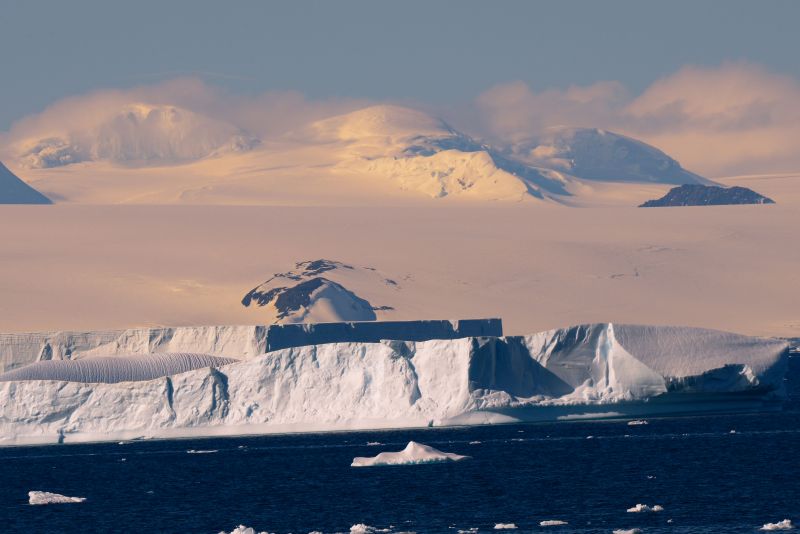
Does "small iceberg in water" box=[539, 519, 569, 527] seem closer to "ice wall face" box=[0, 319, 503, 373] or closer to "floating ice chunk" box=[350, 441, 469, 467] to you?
"floating ice chunk" box=[350, 441, 469, 467]

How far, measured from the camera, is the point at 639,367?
62562 mm

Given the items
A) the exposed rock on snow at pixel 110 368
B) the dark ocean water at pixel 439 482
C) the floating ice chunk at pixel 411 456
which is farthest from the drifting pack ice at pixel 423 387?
the floating ice chunk at pixel 411 456

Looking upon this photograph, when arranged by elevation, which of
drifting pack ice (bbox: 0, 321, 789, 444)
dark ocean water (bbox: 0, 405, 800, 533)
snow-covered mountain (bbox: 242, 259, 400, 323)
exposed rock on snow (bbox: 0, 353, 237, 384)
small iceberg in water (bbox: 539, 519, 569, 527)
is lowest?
small iceberg in water (bbox: 539, 519, 569, 527)

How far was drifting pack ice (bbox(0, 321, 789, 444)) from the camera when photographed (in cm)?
6275

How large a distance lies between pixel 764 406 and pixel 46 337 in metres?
32.9

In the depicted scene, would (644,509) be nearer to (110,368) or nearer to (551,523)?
(551,523)

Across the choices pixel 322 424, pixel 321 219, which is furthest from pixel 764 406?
pixel 321 219

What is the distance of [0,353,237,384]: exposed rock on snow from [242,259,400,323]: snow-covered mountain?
5431cm

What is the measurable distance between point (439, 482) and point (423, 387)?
10686 mm

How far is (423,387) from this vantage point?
63188 millimetres

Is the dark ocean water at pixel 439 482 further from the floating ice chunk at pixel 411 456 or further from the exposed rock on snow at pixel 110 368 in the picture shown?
the exposed rock on snow at pixel 110 368

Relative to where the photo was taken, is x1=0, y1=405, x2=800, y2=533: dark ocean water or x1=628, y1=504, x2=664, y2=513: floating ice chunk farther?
x1=0, y1=405, x2=800, y2=533: dark ocean water

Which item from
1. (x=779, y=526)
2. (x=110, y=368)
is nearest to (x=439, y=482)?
(x=779, y=526)

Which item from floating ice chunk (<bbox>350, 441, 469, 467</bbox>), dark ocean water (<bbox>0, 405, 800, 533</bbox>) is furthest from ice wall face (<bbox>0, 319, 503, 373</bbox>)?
floating ice chunk (<bbox>350, 441, 469, 467</bbox>)
